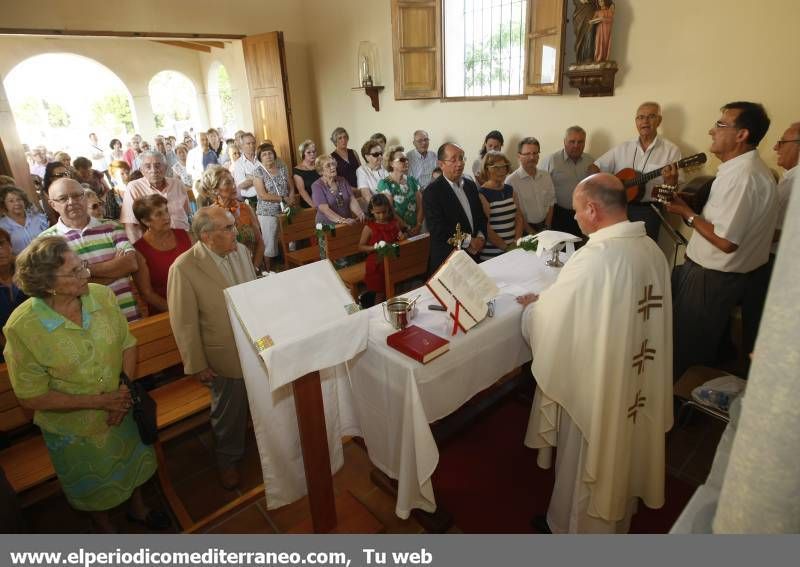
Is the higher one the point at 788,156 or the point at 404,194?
the point at 788,156

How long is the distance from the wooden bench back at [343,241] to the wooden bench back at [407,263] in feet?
2.40

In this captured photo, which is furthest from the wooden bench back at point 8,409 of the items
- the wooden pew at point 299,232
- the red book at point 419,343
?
the wooden pew at point 299,232

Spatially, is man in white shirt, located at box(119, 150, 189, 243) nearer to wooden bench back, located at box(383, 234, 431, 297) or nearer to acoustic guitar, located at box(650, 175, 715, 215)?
wooden bench back, located at box(383, 234, 431, 297)

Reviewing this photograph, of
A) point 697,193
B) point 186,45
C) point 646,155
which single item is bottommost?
point 697,193

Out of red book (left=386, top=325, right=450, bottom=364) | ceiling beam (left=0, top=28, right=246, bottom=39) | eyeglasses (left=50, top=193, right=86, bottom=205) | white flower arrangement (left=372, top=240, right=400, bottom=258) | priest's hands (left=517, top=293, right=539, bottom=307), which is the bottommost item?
white flower arrangement (left=372, top=240, right=400, bottom=258)

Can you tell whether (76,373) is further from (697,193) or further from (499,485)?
(697,193)

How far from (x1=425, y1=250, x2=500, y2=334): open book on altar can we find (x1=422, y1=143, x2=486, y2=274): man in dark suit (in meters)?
1.49

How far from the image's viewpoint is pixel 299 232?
20.3ft

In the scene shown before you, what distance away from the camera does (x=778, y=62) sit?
175 inches

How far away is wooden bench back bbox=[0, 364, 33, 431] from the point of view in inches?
103

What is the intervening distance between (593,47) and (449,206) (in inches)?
119

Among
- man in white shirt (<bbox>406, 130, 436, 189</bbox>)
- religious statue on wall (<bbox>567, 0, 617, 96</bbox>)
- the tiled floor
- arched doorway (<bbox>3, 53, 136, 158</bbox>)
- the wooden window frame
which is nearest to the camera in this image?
the tiled floor

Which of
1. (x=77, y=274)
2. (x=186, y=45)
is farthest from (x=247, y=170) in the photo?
(x=186, y=45)

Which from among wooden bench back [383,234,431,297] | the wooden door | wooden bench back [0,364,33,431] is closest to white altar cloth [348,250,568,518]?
wooden bench back [0,364,33,431]
